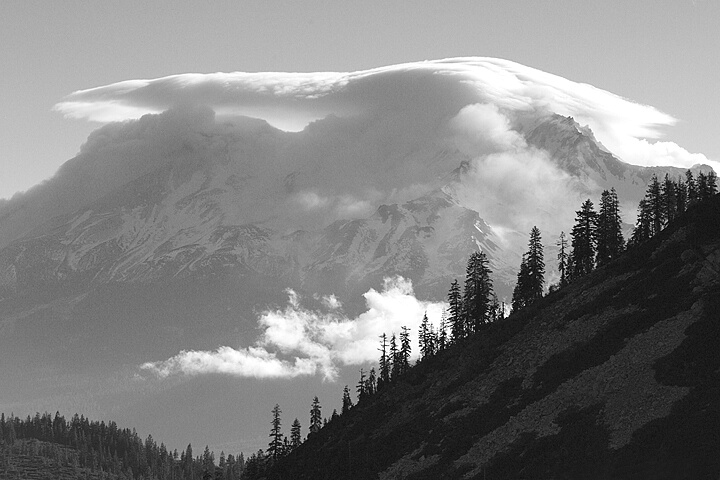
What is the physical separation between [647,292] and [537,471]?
34.2 m

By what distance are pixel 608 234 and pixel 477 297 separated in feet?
76.7

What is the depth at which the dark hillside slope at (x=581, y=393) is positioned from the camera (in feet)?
268

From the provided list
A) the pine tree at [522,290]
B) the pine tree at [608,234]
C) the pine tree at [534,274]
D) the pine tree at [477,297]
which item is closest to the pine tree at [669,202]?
the pine tree at [608,234]

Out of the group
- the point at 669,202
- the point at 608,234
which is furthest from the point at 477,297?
the point at 669,202

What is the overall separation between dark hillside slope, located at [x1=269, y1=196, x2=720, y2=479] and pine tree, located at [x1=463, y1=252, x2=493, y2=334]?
14.4 m

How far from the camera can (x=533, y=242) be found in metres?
177

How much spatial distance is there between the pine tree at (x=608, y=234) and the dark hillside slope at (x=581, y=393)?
23097mm

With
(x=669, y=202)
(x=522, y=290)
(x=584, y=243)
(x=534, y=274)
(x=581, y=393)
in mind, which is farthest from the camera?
(x=534, y=274)

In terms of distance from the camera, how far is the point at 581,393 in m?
97.2

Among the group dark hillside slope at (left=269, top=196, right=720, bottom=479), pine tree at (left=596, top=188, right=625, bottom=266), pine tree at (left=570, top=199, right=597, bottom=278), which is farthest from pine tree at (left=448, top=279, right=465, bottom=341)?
pine tree at (left=596, top=188, right=625, bottom=266)

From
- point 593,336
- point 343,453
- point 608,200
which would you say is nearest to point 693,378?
point 593,336

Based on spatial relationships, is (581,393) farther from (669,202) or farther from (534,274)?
(669,202)

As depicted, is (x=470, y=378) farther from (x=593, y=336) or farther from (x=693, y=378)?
(x=693, y=378)

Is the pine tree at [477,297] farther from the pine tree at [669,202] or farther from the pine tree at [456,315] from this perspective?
the pine tree at [669,202]
